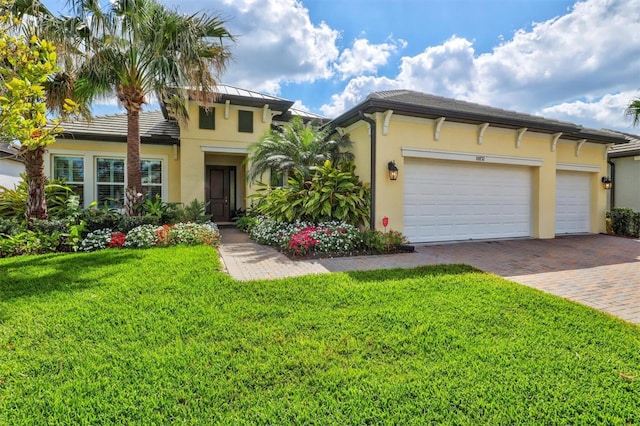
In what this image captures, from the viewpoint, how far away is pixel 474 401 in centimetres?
232

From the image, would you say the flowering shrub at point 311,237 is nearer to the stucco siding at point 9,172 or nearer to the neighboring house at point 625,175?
the stucco siding at point 9,172

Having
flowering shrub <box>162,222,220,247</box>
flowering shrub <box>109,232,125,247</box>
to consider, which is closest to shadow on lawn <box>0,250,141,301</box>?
flowering shrub <box>109,232,125,247</box>

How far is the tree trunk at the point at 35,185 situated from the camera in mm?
8148

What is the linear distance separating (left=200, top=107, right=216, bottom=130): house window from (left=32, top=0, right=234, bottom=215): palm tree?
7.87 feet

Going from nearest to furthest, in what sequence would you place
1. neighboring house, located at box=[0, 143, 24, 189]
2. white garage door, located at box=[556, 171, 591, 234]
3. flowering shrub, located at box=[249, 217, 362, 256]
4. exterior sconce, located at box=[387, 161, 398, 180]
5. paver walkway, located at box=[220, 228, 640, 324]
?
paver walkway, located at box=[220, 228, 640, 324] → flowering shrub, located at box=[249, 217, 362, 256] → exterior sconce, located at box=[387, 161, 398, 180] → white garage door, located at box=[556, 171, 591, 234] → neighboring house, located at box=[0, 143, 24, 189]

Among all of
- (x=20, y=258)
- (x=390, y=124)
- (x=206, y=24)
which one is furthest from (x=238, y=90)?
(x=20, y=258)

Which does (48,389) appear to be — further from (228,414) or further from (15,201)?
(15,201)

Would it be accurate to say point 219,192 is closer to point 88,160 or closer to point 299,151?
point 88,160

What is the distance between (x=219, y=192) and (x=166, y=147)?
306 centimetres

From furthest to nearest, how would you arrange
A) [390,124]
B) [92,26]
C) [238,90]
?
[238,90]
[390,124]
[92,26]

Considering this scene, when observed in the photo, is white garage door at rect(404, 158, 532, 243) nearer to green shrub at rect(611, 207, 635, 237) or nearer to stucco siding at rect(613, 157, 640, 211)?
green shrub at rect(611, 207, 635, 237)

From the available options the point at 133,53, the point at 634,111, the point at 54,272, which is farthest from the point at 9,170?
Answer: the point at 634,111

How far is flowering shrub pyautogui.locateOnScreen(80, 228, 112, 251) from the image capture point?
25.6ft

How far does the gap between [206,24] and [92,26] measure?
2801 mm
